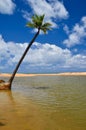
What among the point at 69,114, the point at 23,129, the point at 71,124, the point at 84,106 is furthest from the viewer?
the point at 84,106

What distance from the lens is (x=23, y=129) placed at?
13062 millimetres

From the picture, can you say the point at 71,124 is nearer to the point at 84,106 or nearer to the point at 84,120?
the point at 84,120

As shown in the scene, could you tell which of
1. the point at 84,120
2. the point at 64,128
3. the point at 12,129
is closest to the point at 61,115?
the point at 84,120

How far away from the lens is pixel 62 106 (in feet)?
67.0

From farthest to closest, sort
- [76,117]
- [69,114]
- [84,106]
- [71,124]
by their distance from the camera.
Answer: [84,106] < [69,114] < [76,117] < [71,124]

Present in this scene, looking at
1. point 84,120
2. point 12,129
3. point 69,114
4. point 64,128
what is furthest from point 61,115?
point 12,129

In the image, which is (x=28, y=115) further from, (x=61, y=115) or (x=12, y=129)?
(x=12, y=129)

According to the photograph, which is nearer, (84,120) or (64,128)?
(64,128)

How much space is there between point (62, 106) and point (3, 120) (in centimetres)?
662

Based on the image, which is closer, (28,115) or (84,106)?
(28,115)

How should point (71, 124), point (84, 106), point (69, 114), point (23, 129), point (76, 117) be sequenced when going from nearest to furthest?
1. point (23, 129)
2. point (71, 124)
3. point (76, 117)
4. point (69, 114)
5. point (84, 106)

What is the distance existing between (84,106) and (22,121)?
6.71m

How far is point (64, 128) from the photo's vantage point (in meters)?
13.3

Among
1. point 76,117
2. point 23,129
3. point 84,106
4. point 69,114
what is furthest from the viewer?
point 84,106
